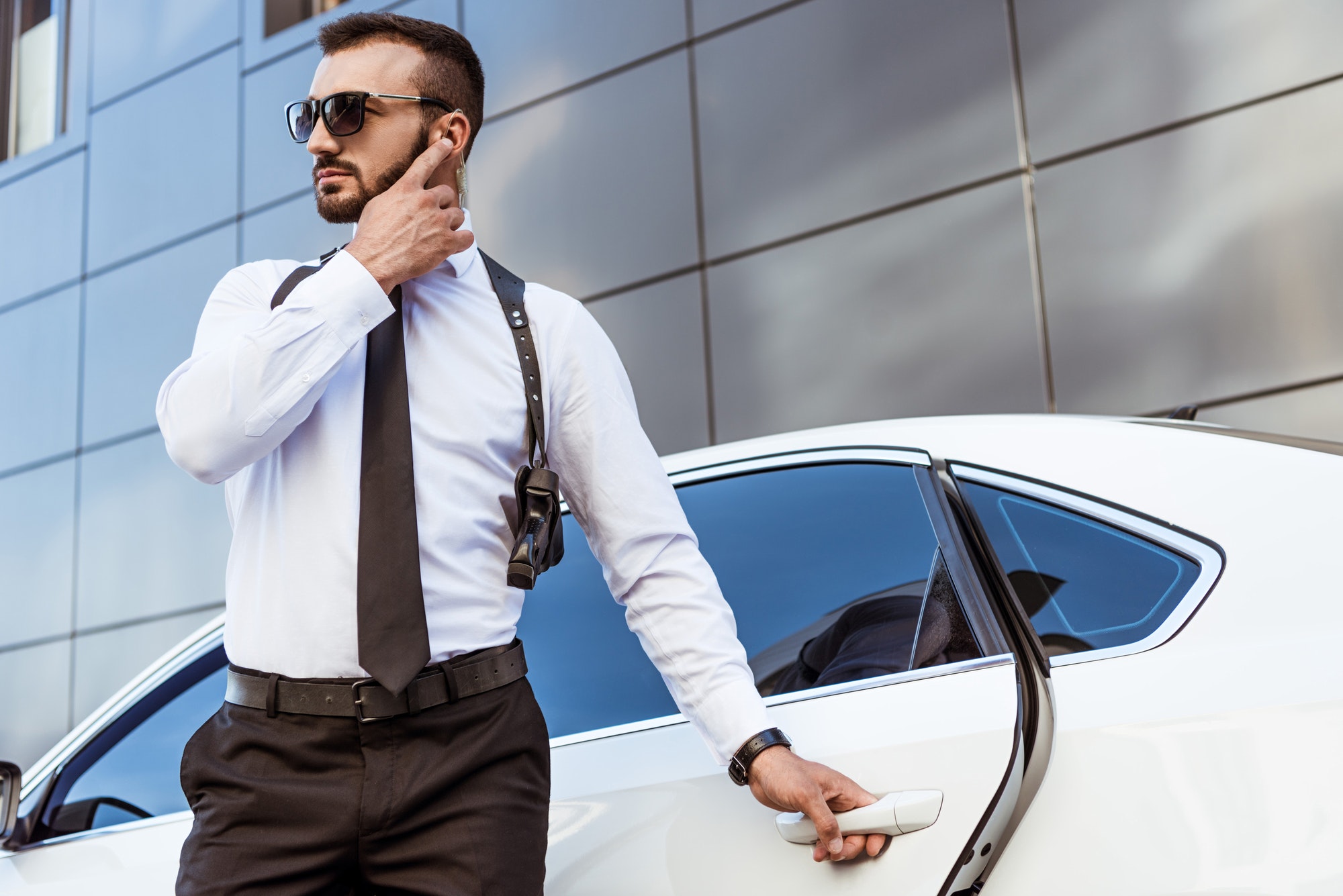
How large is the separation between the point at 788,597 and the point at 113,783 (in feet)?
4.64

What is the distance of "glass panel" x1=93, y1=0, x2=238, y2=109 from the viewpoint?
28.4ft

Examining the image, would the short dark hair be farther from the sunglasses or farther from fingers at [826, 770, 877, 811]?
fingers at [826, 770, 877, 811]

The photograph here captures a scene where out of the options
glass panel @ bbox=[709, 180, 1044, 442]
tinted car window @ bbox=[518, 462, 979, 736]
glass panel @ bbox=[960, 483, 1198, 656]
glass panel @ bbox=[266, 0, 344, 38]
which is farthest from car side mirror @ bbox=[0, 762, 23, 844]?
glass panel @ bbox=[266, 0, 344, 38]

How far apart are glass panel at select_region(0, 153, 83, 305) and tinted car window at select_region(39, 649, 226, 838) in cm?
783

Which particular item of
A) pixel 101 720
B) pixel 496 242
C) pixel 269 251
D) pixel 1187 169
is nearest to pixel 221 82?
pixel 269 251

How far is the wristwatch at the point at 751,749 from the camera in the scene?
1.51 metres

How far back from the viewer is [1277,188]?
4766 mm

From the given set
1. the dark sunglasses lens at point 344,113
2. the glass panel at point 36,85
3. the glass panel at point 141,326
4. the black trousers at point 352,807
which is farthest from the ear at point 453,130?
the glass panel at point 36,85

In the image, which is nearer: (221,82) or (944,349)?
(944,349)

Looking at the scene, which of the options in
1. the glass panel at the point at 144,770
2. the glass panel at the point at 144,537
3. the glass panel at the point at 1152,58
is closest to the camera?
the glass panel at the point at 144,770

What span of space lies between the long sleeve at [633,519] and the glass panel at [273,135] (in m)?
6.80

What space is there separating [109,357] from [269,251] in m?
1.69

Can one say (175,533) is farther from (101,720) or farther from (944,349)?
(101,720)

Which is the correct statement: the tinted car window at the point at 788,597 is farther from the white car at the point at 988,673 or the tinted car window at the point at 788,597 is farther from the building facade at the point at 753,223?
the building facade at the point at 753,223
